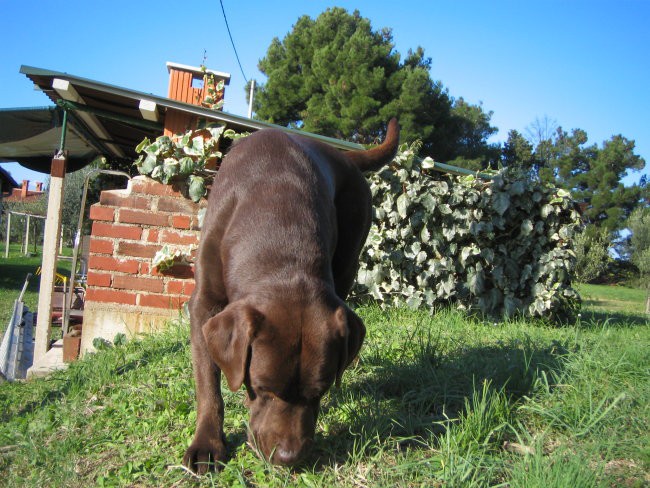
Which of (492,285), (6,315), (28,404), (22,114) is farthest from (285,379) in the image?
(6,315)

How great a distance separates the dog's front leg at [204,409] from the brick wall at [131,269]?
8.34 feet

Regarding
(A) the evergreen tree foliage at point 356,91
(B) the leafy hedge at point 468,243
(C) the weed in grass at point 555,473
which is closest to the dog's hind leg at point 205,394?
(C) the weed in grass at point 555,473

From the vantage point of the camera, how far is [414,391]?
9.66 feet

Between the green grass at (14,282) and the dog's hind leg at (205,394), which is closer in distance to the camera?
the dog's hind leg at (205,394)

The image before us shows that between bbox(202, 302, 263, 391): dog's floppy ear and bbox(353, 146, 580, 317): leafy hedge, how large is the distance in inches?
146

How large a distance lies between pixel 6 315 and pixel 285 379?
388 inches

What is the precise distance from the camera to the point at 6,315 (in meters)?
9.98

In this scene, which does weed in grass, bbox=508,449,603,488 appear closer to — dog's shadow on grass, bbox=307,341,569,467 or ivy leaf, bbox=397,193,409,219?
dog's shadow on grass, bbox=307,341,569,467

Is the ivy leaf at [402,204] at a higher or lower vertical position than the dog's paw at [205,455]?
higher

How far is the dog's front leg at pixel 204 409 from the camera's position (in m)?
2.29

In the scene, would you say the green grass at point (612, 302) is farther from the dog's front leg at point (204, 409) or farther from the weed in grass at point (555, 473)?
the dog's front leg at point (204, 409)

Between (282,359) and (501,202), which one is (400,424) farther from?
(501,202)

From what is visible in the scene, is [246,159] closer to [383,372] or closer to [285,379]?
[285,379]

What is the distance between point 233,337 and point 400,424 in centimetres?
100
